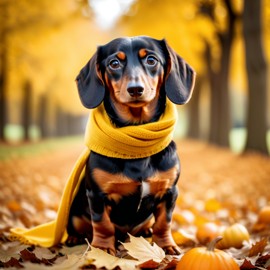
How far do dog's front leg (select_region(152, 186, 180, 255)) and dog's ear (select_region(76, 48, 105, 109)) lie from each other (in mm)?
762

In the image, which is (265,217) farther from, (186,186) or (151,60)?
(186,186)

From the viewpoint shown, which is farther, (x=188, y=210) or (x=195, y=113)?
(x=195, y=113)

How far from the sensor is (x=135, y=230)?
317 centimetres

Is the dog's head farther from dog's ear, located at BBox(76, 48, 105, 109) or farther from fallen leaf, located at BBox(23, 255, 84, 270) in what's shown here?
fallen leaf, located at BBox(23, 255, 84, 270)

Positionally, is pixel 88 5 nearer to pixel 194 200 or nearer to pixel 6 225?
pixel 194 200

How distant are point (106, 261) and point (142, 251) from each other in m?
0.22

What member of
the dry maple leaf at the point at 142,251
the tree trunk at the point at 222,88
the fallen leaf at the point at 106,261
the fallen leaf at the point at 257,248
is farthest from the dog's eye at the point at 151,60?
the tree trunk at the point at 222,88

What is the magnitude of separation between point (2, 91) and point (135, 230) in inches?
627

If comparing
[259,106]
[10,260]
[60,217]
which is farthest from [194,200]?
[259,106]

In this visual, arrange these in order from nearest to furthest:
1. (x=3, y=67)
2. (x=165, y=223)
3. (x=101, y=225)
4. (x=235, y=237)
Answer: (x=101, y=225) < (x=165, y=223) < (x=235, y=237) < (x=3, y=67)

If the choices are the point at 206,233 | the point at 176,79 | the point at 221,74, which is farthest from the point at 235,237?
the point at 221,74

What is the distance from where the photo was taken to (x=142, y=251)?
8.63 ft

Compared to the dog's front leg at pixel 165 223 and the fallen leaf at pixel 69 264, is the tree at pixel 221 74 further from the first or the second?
the fallen leaf at pixel 69 264

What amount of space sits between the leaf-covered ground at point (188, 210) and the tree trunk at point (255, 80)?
0.48 m
